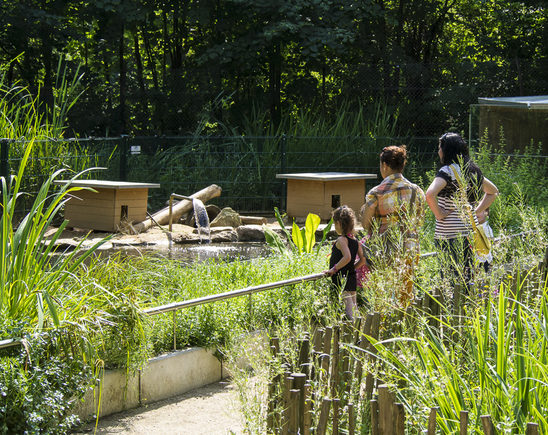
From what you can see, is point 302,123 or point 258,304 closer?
point 258,304

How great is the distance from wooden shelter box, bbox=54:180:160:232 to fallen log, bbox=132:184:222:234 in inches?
7.9

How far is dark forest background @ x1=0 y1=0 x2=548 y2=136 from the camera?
63.0 feet


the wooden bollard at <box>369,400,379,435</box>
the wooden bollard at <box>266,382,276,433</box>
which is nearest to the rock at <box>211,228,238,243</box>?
the wooden bollard at <box>266,382,276,433</box>

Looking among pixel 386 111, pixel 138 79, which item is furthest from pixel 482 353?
pixel 138 79

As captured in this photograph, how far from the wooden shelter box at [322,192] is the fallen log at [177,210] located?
1.25 metres

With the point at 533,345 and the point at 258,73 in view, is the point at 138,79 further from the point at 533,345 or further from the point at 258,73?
the point at 533,345

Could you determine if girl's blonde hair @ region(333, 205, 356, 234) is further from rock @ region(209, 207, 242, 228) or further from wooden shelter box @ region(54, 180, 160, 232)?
rock @ region(209, 207, 242, 228)

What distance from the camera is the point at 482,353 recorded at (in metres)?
2.73

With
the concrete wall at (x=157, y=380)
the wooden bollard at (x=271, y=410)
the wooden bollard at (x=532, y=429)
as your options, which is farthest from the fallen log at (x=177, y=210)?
the wooden bollard at (x=532, y=429)

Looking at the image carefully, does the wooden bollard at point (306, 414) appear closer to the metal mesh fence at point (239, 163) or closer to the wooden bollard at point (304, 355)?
the wooden bollard at point (304, 355)

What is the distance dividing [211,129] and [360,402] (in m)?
18.4

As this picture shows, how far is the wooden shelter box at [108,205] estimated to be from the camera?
12590 mm

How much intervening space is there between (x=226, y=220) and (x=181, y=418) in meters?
9.19

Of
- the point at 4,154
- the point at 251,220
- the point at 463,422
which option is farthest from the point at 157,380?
the point at 251,220
